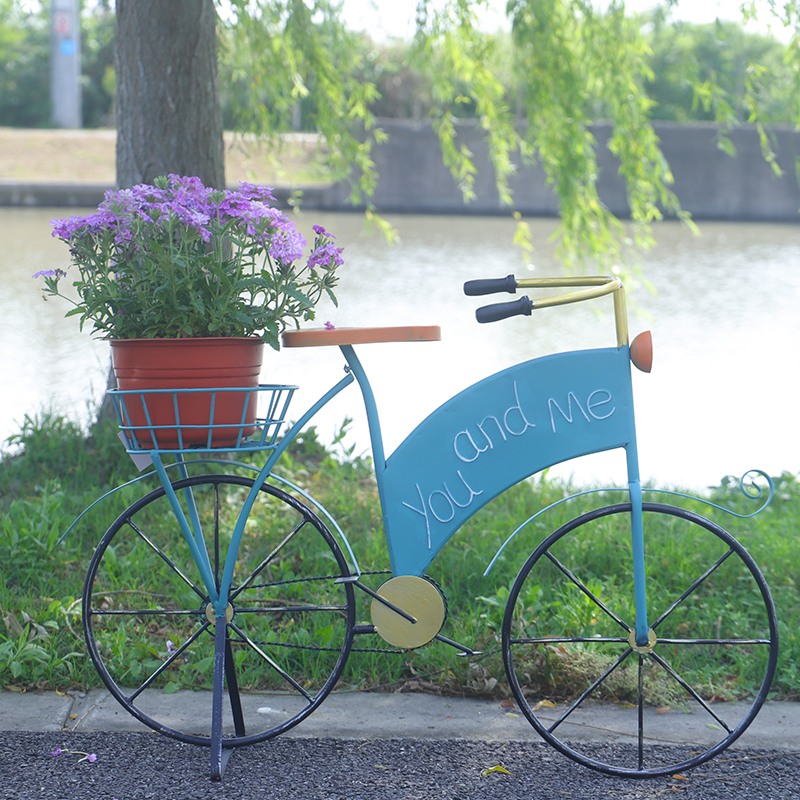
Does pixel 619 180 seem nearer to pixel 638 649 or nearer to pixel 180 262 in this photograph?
pixel 638 649

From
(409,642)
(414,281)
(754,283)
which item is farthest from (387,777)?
(754,283)

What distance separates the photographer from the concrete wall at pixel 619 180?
25938 millimetres

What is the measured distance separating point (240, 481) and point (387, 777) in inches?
34.7

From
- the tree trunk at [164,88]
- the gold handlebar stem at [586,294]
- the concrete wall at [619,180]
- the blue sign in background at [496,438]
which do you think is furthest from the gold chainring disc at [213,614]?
the concrete wall at [619,180]

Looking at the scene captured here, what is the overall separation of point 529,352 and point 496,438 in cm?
576

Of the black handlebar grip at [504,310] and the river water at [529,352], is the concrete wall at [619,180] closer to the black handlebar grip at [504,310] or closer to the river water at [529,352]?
the river water at [529,352]

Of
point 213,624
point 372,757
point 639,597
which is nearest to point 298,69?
point 213,624

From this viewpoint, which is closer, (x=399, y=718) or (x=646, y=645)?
(x=646, y=645)

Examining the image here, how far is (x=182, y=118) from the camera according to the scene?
407 centimetres

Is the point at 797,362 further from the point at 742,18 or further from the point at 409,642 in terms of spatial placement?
the point at 409,642

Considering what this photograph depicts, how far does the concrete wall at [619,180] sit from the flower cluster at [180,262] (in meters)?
23.9

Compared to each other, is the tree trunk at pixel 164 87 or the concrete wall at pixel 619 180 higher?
the concrete wall at pixel 619 180

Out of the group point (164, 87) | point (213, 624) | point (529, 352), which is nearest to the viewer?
point (213, 624)

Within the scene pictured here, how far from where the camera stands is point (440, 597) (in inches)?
94.0
